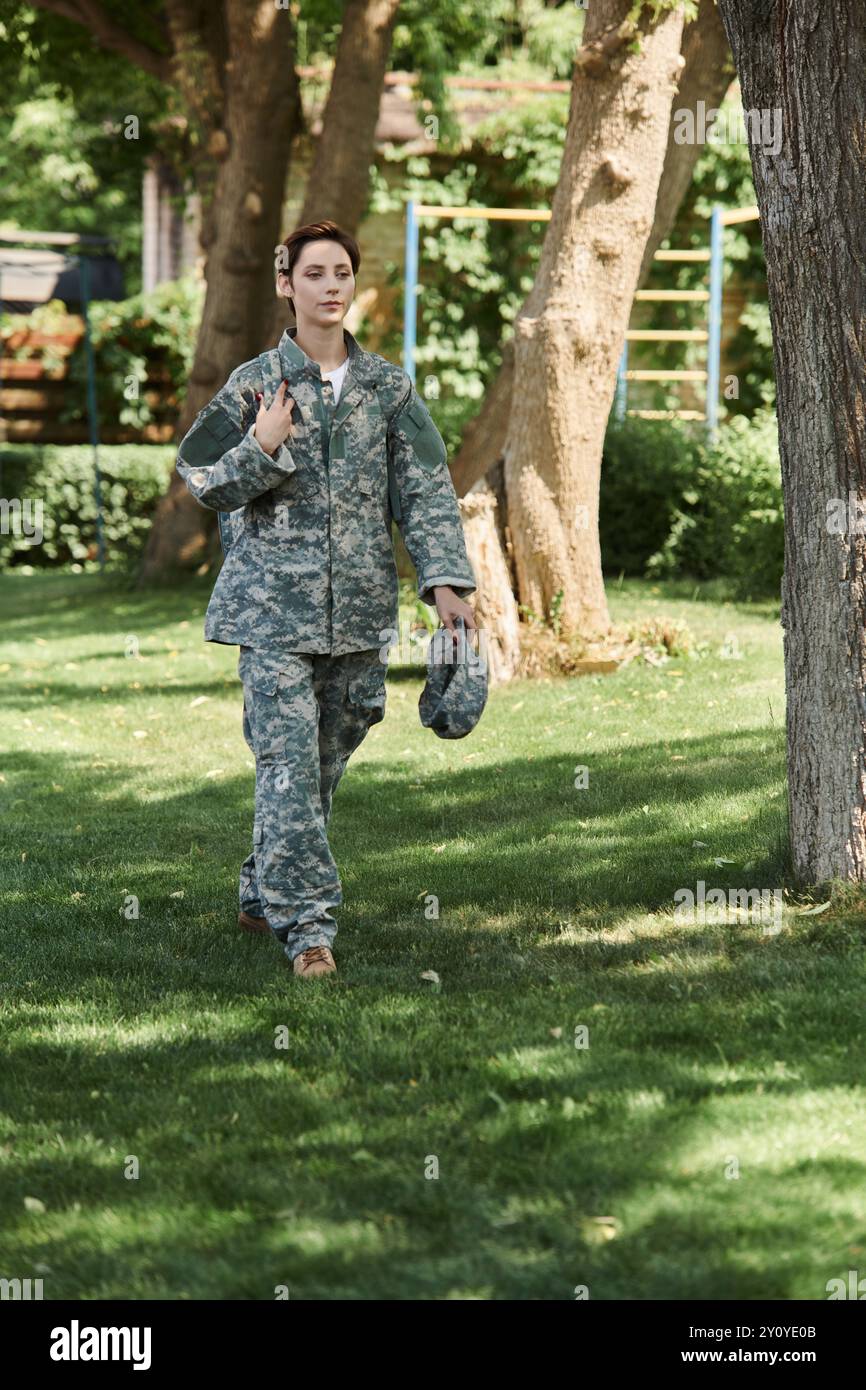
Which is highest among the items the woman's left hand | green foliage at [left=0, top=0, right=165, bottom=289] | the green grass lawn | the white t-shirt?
green foliage at [left=0, top=0, right=165, bottom=289]

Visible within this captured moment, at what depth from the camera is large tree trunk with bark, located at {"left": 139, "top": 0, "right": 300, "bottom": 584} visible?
14.9m

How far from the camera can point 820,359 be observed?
16.1ft

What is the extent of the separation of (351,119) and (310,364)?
10157 millimetres

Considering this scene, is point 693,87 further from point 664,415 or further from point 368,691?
point 368,691

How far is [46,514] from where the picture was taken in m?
21.1

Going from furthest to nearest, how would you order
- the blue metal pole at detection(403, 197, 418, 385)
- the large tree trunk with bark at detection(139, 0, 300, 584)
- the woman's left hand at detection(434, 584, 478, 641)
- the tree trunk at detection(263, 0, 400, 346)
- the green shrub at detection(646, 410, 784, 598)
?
1. the blue metal pole at detection(403, 197, 418, 385)
2. the large tree trunk with bark at detection(139, 0, 300, 584)
3. the tree trunk at detection(263, 0, 400, 346)
4. the green shrub at detection(646, 410, 784, 598)
5. the woman's left hand at detection(434, 584, 478, 641)

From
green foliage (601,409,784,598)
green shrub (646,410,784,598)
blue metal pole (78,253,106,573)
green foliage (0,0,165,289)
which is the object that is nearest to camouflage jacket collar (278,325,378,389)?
green shrub (646,410,784,598)

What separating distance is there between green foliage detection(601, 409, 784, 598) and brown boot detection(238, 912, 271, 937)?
8788 mm

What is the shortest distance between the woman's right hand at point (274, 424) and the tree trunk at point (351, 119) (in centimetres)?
961

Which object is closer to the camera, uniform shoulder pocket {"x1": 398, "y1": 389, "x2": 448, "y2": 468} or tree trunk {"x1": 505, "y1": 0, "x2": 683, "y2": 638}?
uniform shoulder pocket {"x1": 398, "y1": 389, "x2": 448, "y2": 468}

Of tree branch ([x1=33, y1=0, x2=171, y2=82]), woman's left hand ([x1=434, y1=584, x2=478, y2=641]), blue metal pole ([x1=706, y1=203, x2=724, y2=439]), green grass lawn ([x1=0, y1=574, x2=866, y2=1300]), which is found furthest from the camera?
blue metal pole ([x1=706, y1=203, x2=724, y2=439])

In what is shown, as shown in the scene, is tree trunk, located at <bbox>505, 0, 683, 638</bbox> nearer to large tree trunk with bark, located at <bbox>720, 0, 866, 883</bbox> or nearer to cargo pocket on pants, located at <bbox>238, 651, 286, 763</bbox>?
large tree trunk with bark, located at <bbox>720, 0, 866, 883</bbox>

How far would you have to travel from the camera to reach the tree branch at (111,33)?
15953 millimetres

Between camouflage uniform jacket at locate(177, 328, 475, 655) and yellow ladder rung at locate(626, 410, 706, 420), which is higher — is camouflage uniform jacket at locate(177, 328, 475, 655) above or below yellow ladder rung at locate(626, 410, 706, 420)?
below
